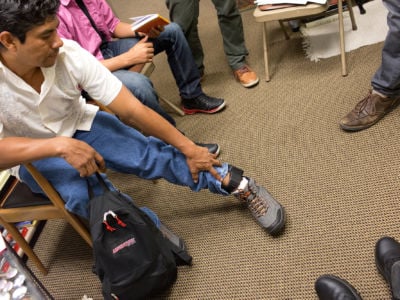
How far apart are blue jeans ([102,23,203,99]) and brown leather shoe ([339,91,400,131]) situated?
0.84m

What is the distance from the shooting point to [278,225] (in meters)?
1.40

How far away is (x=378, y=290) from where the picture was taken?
1.16 meters

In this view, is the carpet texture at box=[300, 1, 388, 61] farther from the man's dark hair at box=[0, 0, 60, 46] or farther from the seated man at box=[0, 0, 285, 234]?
the man's dark hair at box=[0, 0, 60, 46]

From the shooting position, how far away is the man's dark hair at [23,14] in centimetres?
100

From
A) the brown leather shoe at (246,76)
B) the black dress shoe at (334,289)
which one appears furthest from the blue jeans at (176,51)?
the black dress shoe at (334,289)

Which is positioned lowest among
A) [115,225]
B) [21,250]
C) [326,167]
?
[21,250]

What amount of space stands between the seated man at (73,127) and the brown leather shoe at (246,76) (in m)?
0.95

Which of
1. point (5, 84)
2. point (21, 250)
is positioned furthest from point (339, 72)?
point (21, 250)

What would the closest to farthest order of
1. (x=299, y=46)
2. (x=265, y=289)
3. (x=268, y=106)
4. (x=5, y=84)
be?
(x=5, y=84)
(x=265, y=289)
(x=268, y=106)
(x=299, y=46)

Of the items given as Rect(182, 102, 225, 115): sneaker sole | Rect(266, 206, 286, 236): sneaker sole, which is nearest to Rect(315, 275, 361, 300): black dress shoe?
Rect(266, 206, 286, 236): sneaker sole

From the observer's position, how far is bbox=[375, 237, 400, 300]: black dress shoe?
3.53 feet

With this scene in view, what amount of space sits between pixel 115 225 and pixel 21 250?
29.4 inches

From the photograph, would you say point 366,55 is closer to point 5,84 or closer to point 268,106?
point 268,106

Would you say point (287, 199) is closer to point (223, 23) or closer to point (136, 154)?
point (136, 154)
